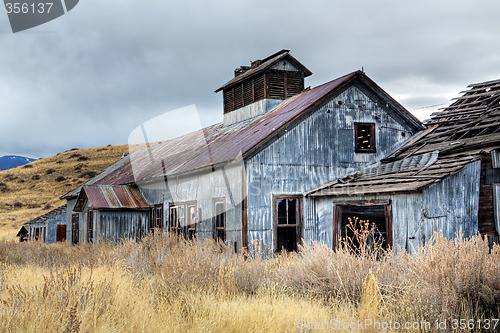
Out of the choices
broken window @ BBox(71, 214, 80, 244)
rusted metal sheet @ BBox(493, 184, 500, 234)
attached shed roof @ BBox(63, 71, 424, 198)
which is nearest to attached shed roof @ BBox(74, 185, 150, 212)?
attached shed roof @ BBox(63, 71, 424, 198)

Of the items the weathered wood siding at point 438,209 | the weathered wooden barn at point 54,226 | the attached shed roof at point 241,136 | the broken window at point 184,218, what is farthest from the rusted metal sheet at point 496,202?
the weathered wooden barn at point 54,226

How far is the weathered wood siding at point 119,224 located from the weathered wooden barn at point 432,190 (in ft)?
26.5

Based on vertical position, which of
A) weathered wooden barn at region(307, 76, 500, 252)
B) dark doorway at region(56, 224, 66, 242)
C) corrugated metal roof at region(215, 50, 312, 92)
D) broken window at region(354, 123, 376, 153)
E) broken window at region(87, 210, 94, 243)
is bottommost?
dark doorway at region(56, 224, 66, 242)

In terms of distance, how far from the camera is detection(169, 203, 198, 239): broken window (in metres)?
18.1

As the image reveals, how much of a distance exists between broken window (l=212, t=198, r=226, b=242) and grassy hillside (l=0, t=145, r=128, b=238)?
31.2 metres

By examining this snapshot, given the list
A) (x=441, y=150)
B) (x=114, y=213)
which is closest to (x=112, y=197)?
(x=114, y=213)

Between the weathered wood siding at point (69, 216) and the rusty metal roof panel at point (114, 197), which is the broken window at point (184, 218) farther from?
the weathered wood siding at point (69, 216)

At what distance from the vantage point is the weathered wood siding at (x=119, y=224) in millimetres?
20141

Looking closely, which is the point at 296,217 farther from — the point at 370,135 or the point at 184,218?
the point at 184,218

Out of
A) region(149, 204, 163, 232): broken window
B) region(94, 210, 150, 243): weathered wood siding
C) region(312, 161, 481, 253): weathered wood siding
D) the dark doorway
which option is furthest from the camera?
the dark doorway

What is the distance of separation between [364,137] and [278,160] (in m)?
3.70

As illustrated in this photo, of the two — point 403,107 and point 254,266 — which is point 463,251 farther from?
point 403,107

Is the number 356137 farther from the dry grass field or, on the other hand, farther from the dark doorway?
the dark doorway

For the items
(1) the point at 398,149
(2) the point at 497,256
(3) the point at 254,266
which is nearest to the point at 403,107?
(1) the point at 398,149
